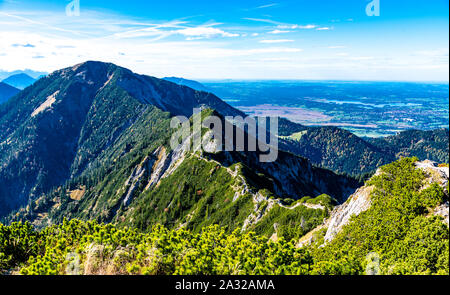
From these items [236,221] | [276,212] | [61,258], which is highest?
[61,258]

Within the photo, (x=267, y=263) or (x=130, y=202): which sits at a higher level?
(x=267, y=263)

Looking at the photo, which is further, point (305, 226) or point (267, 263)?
point (305, 226)

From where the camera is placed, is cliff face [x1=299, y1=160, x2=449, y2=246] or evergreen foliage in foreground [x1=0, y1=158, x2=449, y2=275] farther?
cliff face [x1=299, y1=160, x2=449, y2=246]

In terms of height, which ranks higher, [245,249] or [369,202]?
[245,249]

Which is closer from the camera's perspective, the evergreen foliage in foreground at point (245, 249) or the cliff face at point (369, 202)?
the evergreen foliage in foreground at point (245, 249)

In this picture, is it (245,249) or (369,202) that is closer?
(245,249)
